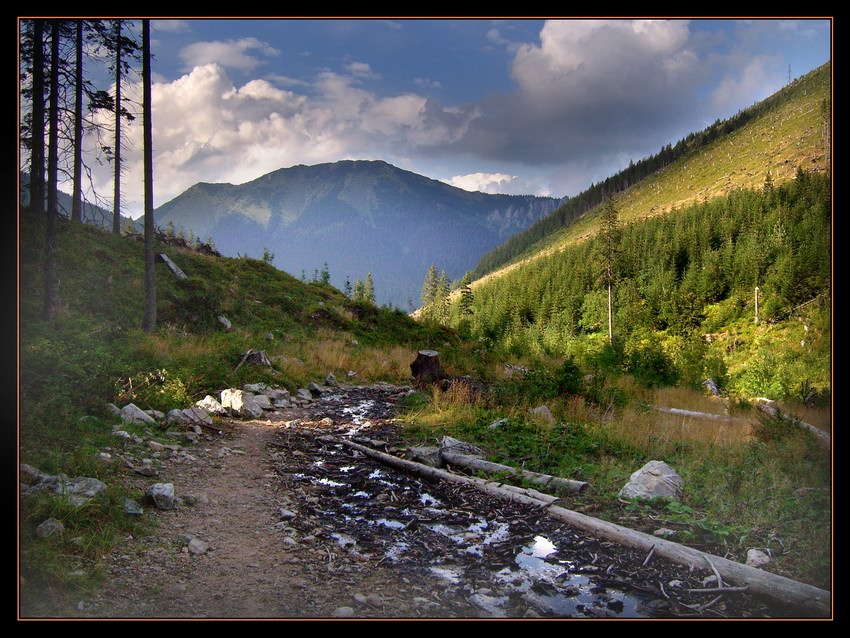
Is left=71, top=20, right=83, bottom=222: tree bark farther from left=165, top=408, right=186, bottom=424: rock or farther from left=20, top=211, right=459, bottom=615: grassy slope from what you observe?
left=165, top=408, right=186, bottom=424: rock

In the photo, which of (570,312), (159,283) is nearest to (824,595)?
(159,283)

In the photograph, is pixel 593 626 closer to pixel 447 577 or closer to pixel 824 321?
pixel 447 577

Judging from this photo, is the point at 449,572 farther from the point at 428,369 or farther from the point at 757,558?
the point at 428,369

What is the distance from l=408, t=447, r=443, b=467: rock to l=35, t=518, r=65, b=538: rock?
4.32m

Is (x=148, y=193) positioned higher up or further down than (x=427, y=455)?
higher up

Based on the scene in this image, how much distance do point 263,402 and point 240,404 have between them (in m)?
1.03

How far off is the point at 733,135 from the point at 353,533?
714 ft

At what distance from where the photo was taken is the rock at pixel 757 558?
3.62 metres

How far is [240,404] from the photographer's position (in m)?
9.74

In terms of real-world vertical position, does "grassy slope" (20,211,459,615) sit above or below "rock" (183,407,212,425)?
above

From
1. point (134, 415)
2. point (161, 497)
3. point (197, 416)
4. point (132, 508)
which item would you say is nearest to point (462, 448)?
point (161, 497)

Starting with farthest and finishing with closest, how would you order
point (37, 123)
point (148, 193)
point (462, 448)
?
point (148, 193) < point (37, 123) < point (462, 448)

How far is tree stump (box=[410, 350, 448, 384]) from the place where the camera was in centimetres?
1559

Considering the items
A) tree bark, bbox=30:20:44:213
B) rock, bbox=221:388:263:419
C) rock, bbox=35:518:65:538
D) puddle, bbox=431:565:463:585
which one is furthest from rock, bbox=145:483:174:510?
tree bark, bbox=30:20:44:213
